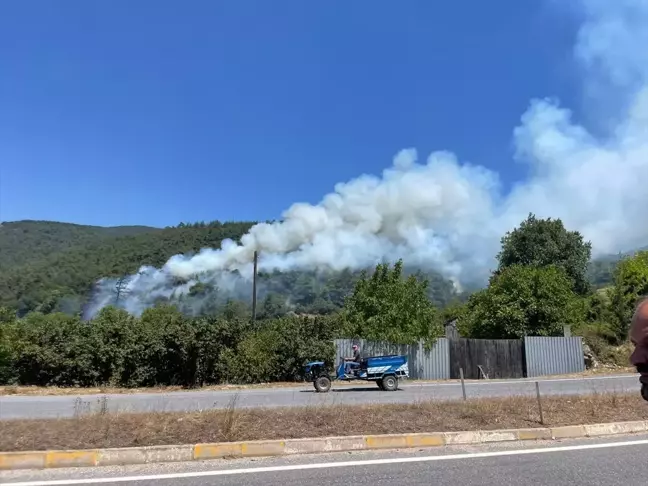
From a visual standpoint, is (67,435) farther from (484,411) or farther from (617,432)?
(617,432)

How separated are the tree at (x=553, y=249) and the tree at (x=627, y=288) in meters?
5.53

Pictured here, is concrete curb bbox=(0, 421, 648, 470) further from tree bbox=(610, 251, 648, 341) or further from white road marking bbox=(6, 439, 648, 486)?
tree bbox=(610, 251, 648, 341)

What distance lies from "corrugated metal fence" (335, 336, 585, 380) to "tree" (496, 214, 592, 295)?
24402 mm

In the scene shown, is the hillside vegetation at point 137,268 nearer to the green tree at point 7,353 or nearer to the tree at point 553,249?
the tree at point 553,249

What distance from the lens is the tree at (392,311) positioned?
86.8 feet

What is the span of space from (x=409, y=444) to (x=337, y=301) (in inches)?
2615

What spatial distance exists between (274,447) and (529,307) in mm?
28091

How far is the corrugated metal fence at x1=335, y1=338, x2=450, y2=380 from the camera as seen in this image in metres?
25.9

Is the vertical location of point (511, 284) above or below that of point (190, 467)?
above

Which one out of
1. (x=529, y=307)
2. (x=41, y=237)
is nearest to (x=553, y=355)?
(x=529, y=307)

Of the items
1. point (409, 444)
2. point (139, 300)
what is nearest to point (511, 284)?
point (409, 444)

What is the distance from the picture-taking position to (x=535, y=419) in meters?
8.60

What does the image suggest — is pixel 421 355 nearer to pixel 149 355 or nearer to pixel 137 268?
pixel 149 355

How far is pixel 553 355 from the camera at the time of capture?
1124 inches
